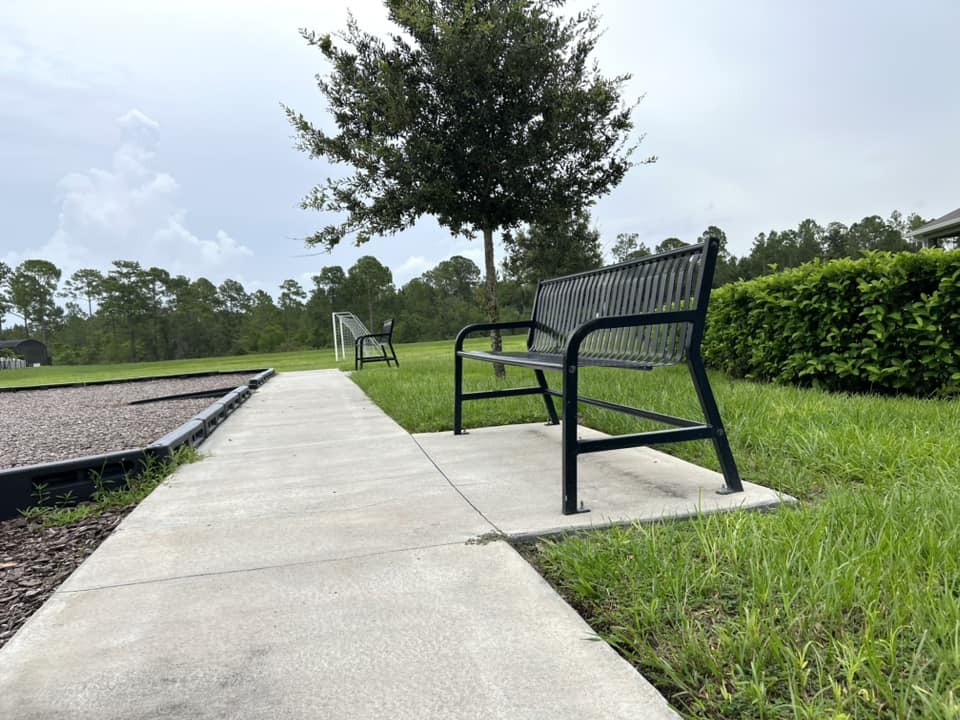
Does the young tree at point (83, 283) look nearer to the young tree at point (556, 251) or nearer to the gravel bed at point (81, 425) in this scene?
the young tree at point (556, 251)

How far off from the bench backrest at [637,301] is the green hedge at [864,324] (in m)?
2.65

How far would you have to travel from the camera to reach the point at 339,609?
1480 millimetres

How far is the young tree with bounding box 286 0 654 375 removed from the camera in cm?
655

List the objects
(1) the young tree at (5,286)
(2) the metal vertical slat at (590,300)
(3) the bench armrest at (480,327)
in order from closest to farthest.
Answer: (2) the metal vertical slat at (590,300)
(3) the bench armrest at (480,327)
(1) the young tree at (5,286)

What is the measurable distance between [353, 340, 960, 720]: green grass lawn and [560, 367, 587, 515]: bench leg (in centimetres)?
23

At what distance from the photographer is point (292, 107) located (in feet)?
25.5

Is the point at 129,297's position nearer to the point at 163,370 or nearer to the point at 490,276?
the point at 163,370

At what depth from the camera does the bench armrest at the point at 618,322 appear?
7.10ft

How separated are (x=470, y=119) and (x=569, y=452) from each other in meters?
5.73

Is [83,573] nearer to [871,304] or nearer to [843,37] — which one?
[871,304]

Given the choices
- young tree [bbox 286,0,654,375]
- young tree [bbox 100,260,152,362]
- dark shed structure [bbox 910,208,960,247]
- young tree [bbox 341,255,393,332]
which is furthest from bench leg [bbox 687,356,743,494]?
young tree [bbox 100,260,152,362]

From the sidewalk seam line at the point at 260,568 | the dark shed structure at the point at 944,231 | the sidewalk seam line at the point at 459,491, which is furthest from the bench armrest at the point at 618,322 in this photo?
the dark shed structure at the point at 944,231

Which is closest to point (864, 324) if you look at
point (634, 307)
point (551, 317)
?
point (551, 317)

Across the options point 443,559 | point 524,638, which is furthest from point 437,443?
point 524,638
